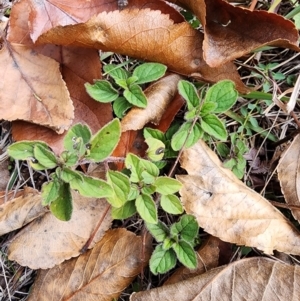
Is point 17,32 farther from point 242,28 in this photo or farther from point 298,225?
point 298,225

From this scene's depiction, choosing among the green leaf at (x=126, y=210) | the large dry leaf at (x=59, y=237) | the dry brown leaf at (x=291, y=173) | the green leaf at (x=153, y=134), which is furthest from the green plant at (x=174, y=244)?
the dry brown leaf at (x=291, y=173)

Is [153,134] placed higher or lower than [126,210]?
higher

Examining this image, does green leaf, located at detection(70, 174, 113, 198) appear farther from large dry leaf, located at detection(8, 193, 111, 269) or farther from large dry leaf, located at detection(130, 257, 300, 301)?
large dry leaf, located at detection(130, 257, 300, 301)

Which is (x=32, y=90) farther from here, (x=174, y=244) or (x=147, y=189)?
(x=174, y=244)

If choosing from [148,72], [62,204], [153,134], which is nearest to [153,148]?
[153,134]

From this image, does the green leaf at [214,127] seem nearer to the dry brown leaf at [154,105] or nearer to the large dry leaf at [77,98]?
the dry brown leaf at [154,105]

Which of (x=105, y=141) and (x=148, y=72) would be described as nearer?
(x=105, y=141)

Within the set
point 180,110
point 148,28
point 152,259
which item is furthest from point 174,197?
point 148,28

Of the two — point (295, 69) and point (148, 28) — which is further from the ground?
point (148, 28)
